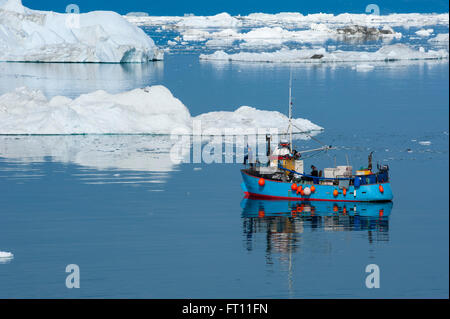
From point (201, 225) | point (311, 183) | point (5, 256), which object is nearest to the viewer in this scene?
point (5, 256)

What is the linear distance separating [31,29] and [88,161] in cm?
6194

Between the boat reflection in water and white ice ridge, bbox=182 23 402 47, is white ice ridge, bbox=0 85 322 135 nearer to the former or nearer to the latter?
the boat reflection in water

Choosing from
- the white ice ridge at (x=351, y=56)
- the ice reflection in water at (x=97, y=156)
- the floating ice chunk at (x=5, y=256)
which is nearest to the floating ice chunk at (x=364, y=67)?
the white ice ridge at (x=351, y=56)

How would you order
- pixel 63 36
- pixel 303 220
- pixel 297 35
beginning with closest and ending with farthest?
pixel 303 220 → pixel 63 36 → pixel 297 35

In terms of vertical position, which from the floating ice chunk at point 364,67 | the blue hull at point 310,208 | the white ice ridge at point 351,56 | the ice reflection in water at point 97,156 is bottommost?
the blue hull at point 310,208

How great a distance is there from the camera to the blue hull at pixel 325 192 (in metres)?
35.2

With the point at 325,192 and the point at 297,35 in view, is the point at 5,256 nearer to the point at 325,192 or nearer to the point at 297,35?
the point at 325,192

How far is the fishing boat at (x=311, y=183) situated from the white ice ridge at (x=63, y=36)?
67.6 m

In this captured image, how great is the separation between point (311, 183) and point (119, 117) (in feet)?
64.7

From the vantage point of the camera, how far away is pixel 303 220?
32500 millimetres

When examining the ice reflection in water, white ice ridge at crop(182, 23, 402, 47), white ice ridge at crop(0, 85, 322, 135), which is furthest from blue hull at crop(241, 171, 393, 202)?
white ice ridge at crop(182, 23, 402, 47)

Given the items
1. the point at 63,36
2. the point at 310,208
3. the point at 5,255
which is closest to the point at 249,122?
the point at 310,208

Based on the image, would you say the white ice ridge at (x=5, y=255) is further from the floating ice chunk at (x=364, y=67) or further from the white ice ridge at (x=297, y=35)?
the white ice ridge at (x=297, y=35)

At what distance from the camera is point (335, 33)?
176875mm
